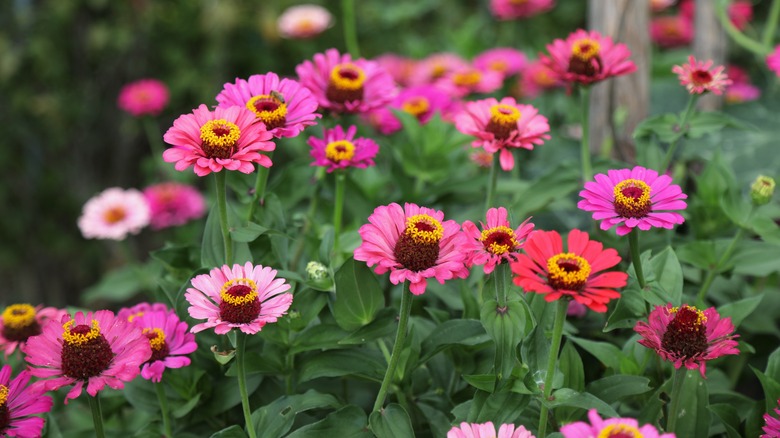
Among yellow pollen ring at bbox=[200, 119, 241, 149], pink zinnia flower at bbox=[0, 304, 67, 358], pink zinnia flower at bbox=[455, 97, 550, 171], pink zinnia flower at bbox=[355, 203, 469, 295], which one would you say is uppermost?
yellow pollen ring at bbox=[200, 119, 241, 149]

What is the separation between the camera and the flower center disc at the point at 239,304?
81 cm

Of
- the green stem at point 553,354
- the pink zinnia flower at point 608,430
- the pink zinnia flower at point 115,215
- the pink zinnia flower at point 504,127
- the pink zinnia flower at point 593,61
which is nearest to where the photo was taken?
the pink zinnia flower at point 608,430

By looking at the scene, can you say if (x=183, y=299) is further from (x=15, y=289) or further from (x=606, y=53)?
(x=15, y=289)

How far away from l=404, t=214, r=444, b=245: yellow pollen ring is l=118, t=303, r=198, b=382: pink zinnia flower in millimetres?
304

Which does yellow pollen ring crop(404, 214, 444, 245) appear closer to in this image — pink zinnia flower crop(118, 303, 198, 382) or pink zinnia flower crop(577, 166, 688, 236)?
pink zinnia flower crop(577, 166, 688, 236)

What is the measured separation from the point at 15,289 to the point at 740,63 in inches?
99.6

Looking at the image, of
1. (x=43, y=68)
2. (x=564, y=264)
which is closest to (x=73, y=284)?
(x=43, y=68)

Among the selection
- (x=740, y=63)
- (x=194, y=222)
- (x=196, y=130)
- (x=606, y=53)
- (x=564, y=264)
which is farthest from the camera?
(x=740, y=63)

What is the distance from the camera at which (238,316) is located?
815 millimetres

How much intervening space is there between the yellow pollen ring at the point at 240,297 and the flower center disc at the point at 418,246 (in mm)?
155

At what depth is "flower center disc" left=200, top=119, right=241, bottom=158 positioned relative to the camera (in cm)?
85

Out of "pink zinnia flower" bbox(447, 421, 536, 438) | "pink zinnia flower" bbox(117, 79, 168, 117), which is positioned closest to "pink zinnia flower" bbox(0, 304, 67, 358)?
"pink zinnia flower" bbox(447, 421, 536, 438)

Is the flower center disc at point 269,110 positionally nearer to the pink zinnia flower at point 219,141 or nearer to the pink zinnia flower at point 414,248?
the pink zinnia flower at point 219,141

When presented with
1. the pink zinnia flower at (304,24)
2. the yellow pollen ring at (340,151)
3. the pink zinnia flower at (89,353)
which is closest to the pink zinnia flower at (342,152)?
the yellow pollen ring at (340,151)
